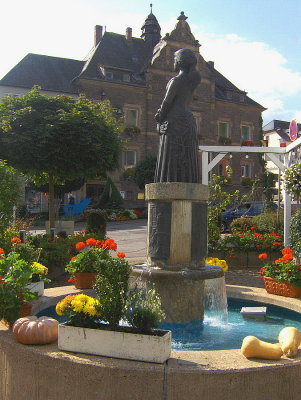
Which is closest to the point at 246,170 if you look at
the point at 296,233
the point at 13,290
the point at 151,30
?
the point at 151,30

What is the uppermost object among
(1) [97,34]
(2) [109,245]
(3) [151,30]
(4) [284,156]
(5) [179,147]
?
(3) [151,30]

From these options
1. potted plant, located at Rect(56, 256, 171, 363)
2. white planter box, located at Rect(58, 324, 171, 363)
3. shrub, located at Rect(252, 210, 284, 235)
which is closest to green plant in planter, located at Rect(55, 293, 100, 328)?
potted plant, located at Rect(56, 256, 171, 363)

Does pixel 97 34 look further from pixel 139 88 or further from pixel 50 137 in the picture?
pixel 50 137

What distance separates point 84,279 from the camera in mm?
7328

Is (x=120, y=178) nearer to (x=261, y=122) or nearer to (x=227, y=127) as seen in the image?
(x=227, y=127)

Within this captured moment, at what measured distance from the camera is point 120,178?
35500 mm

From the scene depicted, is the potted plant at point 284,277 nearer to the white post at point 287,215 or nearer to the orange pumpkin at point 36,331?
the orange pumpkin at point 36,331

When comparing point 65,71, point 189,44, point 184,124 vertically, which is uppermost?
point 189,44

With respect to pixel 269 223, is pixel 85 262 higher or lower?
lower

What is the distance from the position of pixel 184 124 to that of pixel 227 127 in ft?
117

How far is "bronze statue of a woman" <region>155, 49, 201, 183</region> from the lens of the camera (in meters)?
6.44

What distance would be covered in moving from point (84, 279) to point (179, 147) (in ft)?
9.01

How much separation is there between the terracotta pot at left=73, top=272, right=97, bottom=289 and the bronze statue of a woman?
6.63ft

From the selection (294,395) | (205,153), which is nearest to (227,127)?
(205,153)
